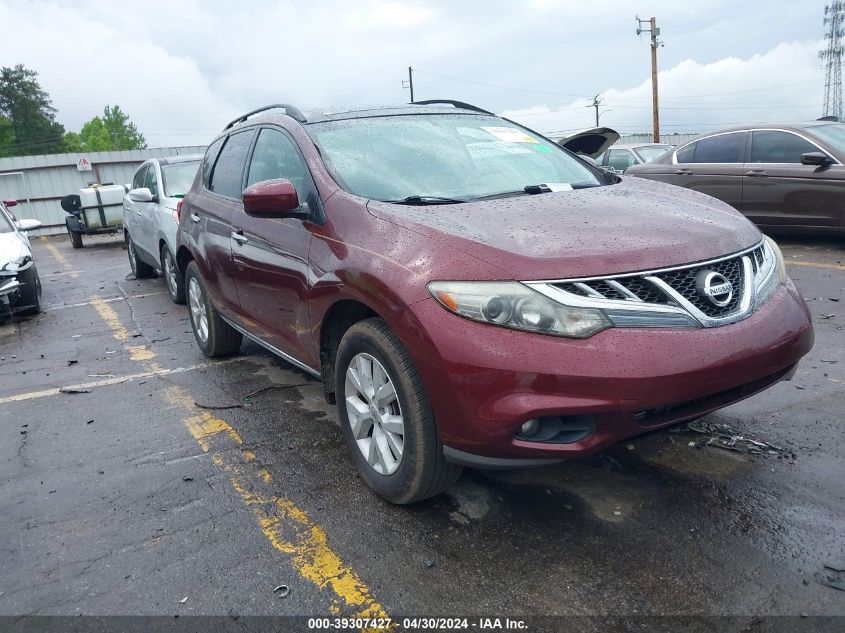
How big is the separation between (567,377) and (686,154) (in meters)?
8.28

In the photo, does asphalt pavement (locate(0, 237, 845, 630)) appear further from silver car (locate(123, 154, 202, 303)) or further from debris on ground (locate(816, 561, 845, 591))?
silver car (locate(123, 154, 202, 303))

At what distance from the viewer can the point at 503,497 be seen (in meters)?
3.07

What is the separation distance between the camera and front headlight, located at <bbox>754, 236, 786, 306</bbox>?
283 cm

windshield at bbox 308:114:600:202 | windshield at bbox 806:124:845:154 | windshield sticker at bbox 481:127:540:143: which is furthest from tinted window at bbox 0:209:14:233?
windshield at bbox 806:124:845:154

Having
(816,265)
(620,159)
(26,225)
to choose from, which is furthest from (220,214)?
(620,159)

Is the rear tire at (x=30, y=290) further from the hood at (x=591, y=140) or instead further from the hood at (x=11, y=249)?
the hood at (x=591, y=140)

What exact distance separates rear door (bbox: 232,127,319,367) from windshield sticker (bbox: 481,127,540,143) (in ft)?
3.68

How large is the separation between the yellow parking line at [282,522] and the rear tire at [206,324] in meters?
0.84

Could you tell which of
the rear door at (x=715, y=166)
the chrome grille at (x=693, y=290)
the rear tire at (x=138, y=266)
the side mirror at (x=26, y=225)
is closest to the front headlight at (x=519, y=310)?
the chrome grille at (x=693, y=290)

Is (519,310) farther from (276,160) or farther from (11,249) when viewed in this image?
(11,249)

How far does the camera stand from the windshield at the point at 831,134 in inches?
320

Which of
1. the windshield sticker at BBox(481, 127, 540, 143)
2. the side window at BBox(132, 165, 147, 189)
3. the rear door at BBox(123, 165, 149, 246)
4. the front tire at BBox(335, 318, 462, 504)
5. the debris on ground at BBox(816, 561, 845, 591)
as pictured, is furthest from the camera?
the side window at BBox(132, 165, 147, 189)

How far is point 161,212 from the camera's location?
801 cm

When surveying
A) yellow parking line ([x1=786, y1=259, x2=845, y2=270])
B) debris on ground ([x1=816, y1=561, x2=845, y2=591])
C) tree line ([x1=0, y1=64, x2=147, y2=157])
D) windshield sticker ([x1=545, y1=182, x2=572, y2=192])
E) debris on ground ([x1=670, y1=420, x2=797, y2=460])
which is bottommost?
yellow parking line ([x1=786, y1=259, x2=845, y2=270])
